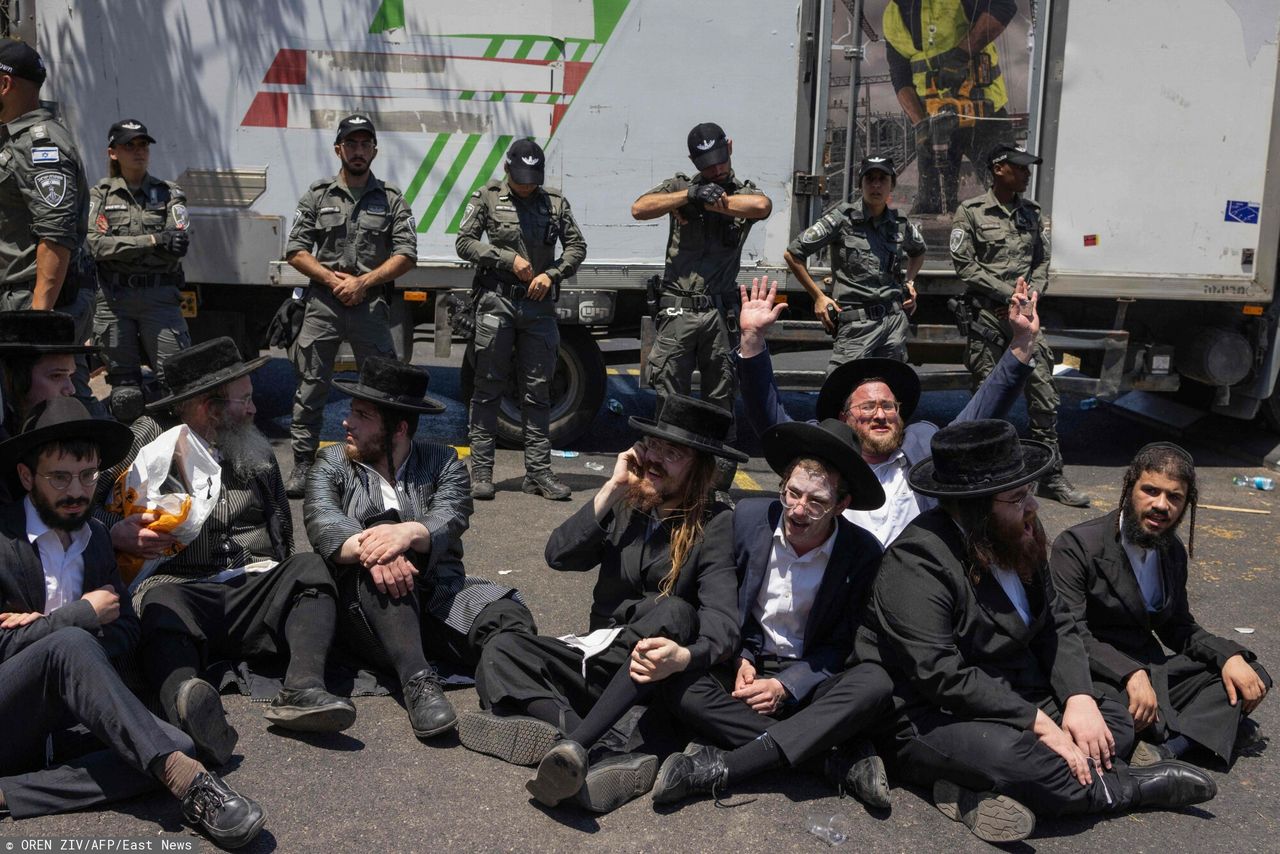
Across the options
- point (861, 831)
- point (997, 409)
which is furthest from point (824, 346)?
point (861, 831)

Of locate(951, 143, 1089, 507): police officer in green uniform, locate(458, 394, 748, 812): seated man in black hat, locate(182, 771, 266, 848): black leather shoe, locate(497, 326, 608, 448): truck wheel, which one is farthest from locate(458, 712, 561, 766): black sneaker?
locate(951, 143, 1089, 507): police officer in green uniform

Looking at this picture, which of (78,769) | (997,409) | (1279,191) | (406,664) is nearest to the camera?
(78,769)

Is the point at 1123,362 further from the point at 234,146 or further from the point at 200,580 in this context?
the point at 200,580

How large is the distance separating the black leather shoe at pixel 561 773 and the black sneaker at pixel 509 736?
1.02ft

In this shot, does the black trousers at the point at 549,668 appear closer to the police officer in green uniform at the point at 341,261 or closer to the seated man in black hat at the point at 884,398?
the seated man in black hat at the point at 884,398

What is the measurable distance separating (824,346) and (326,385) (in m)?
3.52

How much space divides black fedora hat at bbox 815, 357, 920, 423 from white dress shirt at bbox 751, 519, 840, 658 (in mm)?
830

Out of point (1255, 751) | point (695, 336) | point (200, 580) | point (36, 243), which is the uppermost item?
point (36, 243)

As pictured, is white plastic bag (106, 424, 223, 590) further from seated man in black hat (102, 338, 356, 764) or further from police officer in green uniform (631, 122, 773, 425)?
police officer in green uniform (631, 122, 773, 425)

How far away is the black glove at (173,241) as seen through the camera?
24.8 ft

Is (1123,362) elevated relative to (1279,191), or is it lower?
lower

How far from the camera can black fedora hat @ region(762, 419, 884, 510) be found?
4395 mm

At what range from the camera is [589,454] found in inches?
364

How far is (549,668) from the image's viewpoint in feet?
15.4
